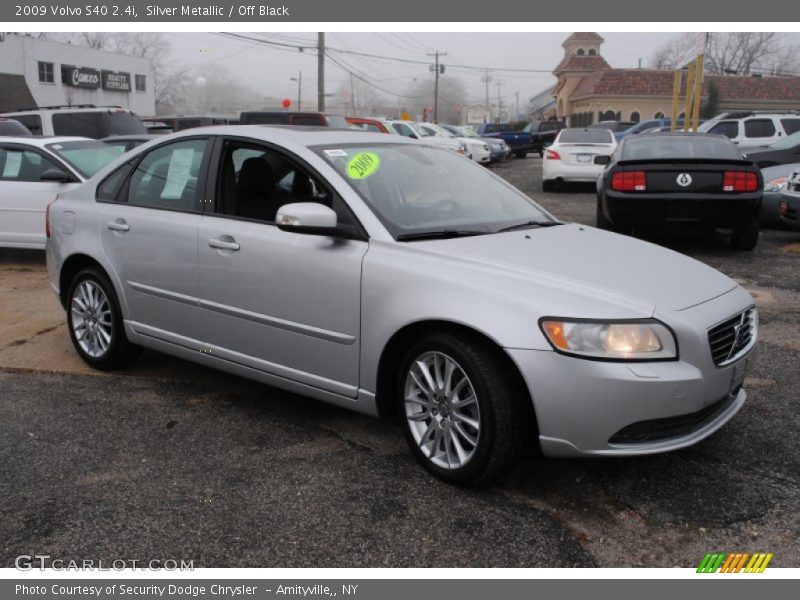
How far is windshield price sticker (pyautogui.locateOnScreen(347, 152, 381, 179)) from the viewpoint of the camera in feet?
13.5

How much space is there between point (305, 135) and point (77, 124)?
11845 mm

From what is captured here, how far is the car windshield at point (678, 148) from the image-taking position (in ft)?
31.0

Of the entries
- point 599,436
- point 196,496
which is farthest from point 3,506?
point 599,436

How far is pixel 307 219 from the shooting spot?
12.4 feet

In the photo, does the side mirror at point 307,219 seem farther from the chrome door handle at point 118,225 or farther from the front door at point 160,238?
the chrome door handle at point 118,225

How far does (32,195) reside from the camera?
29.6ft

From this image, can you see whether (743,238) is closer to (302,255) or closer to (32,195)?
(302,255)

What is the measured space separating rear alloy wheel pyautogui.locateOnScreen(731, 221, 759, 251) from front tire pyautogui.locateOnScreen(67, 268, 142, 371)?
711cm

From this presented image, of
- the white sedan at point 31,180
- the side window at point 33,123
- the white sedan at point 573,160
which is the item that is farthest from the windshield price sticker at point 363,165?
the white sedan at point 573,160

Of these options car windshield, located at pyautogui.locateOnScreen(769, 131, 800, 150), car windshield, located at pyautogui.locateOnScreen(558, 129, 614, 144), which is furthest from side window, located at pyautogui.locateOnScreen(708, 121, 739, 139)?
car windshield, located at pyautogui.locateOnScreen(769, 131, 800, 150)

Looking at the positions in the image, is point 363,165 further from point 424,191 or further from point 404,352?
point 404,352

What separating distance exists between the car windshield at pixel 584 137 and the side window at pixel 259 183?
14.6 meters
